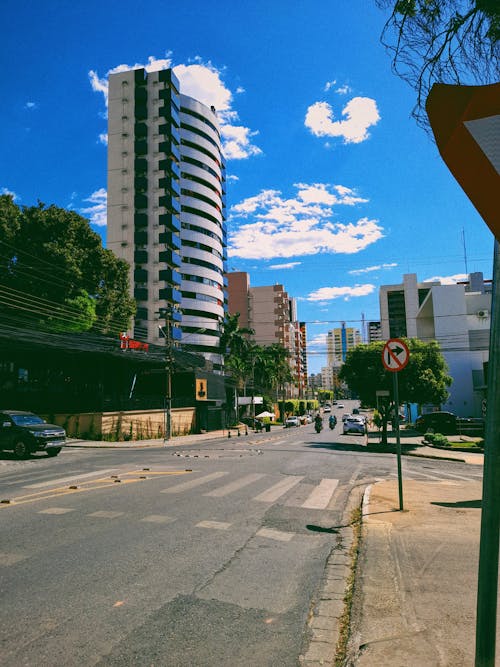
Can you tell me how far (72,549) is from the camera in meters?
6.28

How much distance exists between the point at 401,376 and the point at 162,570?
25.5 metres

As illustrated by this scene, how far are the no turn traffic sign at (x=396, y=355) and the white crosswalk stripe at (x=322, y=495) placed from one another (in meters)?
3.21

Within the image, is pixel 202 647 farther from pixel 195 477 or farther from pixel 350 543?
pixel 195 477

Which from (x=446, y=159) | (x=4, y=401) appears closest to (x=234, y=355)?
(x=4, y=401)

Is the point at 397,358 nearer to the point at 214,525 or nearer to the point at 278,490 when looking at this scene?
the point at 214,525

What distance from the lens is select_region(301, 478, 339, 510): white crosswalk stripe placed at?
9.49 m

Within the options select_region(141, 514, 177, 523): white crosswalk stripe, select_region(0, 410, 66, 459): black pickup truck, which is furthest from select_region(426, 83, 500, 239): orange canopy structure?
select_region(0, 410, 66, 459): black pickup truck

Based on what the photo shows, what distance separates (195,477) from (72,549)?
21.4ft

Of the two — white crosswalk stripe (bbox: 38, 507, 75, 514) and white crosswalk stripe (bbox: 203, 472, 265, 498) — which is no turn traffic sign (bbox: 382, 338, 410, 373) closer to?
white crosswalk stripe (bbox: 203, 472, 265, 498)

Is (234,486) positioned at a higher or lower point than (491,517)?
lower

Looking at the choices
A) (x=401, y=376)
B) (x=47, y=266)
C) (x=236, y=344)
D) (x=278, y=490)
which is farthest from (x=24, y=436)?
(x=236, y=344)

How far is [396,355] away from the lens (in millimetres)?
8719

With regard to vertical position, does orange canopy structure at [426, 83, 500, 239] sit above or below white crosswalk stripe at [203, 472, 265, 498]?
above

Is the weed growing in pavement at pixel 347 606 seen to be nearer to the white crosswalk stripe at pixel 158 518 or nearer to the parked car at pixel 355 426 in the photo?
the white crosswalk stripe at pixel 158 518
